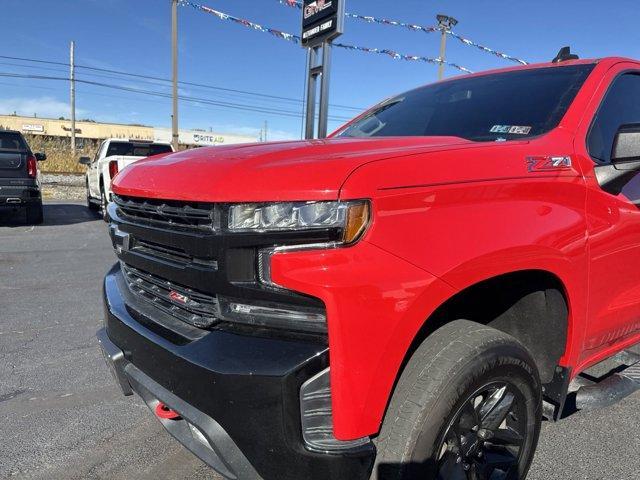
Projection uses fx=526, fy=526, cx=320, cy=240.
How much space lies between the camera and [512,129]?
8.20 feet

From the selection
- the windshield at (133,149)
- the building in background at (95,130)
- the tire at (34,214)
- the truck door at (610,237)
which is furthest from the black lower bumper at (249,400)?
the building in background at (95,130)

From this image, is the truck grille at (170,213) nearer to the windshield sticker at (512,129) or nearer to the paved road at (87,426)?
the paved road at (87,426)

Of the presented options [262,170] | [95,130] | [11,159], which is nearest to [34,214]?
[11,159]

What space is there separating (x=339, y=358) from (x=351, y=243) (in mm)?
343

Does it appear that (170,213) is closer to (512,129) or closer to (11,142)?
(512,129)

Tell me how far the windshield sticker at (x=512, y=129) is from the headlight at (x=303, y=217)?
1.22 meters

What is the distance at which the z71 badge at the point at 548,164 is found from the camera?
208cm

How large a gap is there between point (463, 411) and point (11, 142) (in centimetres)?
1024

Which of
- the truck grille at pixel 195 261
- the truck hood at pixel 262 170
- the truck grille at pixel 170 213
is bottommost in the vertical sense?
the truck grille at pixel 195 261

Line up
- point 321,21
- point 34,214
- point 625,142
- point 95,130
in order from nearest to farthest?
1. point 625,142
2. point 321,21
3. point 34,214
4. point 95,130

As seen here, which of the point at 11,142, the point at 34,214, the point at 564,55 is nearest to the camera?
the point at 564,55

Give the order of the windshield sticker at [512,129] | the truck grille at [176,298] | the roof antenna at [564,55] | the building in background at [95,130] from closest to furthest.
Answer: the truck grille at [176,298] → the windshield sticker at [512,129] → the roof antenna at [564,55] → the building in background at [95,130]

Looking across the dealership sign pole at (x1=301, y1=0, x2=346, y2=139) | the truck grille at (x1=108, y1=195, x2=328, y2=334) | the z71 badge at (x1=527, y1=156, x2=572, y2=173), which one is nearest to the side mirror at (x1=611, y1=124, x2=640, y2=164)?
the z71 badge at (x1=527, y1=156, x2=572, y2=173)

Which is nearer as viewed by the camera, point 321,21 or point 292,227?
point 292,227
